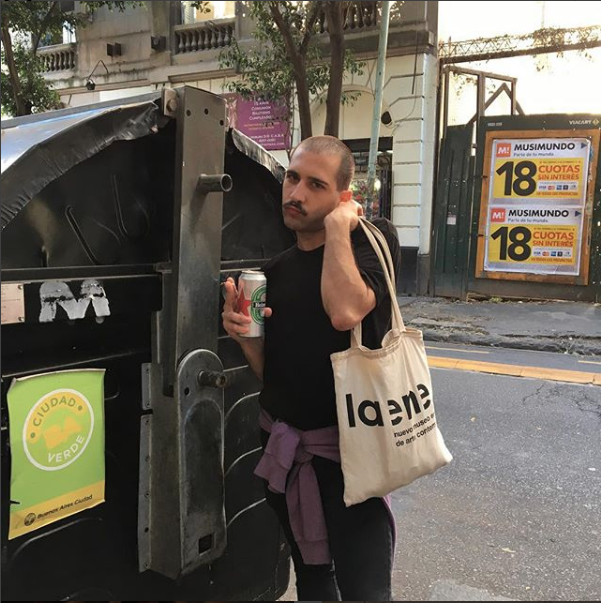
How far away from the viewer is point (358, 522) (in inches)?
71.1

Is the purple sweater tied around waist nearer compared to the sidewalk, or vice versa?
the purple sweater tied around waist

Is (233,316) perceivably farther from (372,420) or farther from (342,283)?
(372,420)

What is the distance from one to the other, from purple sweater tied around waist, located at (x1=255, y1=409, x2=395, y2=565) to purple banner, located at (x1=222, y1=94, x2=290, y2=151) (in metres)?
11.3

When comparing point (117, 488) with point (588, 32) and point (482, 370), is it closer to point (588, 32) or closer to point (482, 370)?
point (482, 370)

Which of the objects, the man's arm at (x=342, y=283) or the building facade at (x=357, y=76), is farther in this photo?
the building facade at (x=357, y=76)

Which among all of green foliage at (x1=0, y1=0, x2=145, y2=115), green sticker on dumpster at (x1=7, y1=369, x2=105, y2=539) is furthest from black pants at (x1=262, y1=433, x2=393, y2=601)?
green foliage at (x1=0, y1=0, x2=145, y2=115)

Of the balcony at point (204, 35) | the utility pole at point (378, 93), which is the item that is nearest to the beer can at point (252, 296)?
the utility pole at point (378, 93)

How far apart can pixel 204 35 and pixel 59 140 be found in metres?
13.7

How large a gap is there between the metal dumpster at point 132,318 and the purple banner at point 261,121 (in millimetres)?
11103

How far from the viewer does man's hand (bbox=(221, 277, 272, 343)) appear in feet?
6.18

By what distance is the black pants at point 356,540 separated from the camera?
1794 millimetres

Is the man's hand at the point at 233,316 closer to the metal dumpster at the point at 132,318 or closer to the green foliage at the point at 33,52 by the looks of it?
the metal dumpster at the point at 132,318

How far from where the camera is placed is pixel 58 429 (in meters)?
1.66

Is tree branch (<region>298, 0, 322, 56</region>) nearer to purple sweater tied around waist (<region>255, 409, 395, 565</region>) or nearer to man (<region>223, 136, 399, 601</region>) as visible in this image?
man (<region>223, 136, 399, 601</region>)
